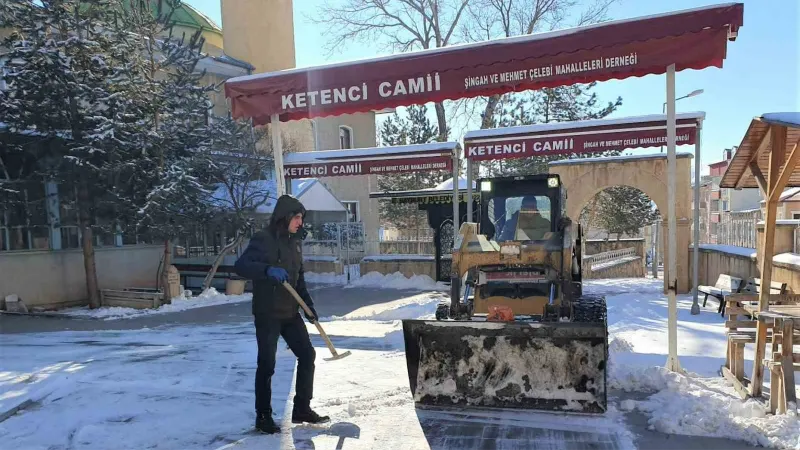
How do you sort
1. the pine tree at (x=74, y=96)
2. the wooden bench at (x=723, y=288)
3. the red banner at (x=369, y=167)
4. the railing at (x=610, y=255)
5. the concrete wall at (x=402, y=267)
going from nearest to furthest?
the wooden bench at (x=723, y=288)
the pine tree at (x=74, y=96)
the red banner at (x=369, y=167)
the concrete wall at (x=402, y=267)
the railing at (x=610, y=255)

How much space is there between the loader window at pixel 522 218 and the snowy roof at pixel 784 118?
8.80 ft

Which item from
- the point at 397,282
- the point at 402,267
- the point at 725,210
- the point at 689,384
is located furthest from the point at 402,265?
the point at 725,210

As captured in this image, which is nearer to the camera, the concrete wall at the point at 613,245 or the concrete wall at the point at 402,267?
the concrete wall at the point at 402,267

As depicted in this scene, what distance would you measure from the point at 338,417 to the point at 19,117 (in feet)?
35.4

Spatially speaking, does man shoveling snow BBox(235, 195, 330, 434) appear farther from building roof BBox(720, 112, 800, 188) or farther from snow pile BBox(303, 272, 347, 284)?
snow pile BBox(303, 272, 347, 284)

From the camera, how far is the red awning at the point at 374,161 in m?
14.0

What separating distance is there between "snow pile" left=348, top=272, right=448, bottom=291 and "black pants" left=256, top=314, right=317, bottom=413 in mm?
10821

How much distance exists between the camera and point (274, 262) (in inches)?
181

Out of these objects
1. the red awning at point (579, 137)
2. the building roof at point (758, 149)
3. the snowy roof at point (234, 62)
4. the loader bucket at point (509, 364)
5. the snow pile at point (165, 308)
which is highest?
the snowy roof at point (234, 62)

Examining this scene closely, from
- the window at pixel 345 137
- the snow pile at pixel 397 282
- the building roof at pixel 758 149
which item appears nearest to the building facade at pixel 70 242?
the window at pixel 345 137

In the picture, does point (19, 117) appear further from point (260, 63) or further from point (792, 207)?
point (792, 207)

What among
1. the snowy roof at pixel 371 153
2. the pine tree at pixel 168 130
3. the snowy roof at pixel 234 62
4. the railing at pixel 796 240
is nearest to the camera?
the railing at pixel 796 240

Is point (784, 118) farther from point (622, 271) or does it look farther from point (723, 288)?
point (622, 271)

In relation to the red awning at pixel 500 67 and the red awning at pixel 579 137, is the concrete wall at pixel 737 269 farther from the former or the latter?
the red awning at pixel 500 67
